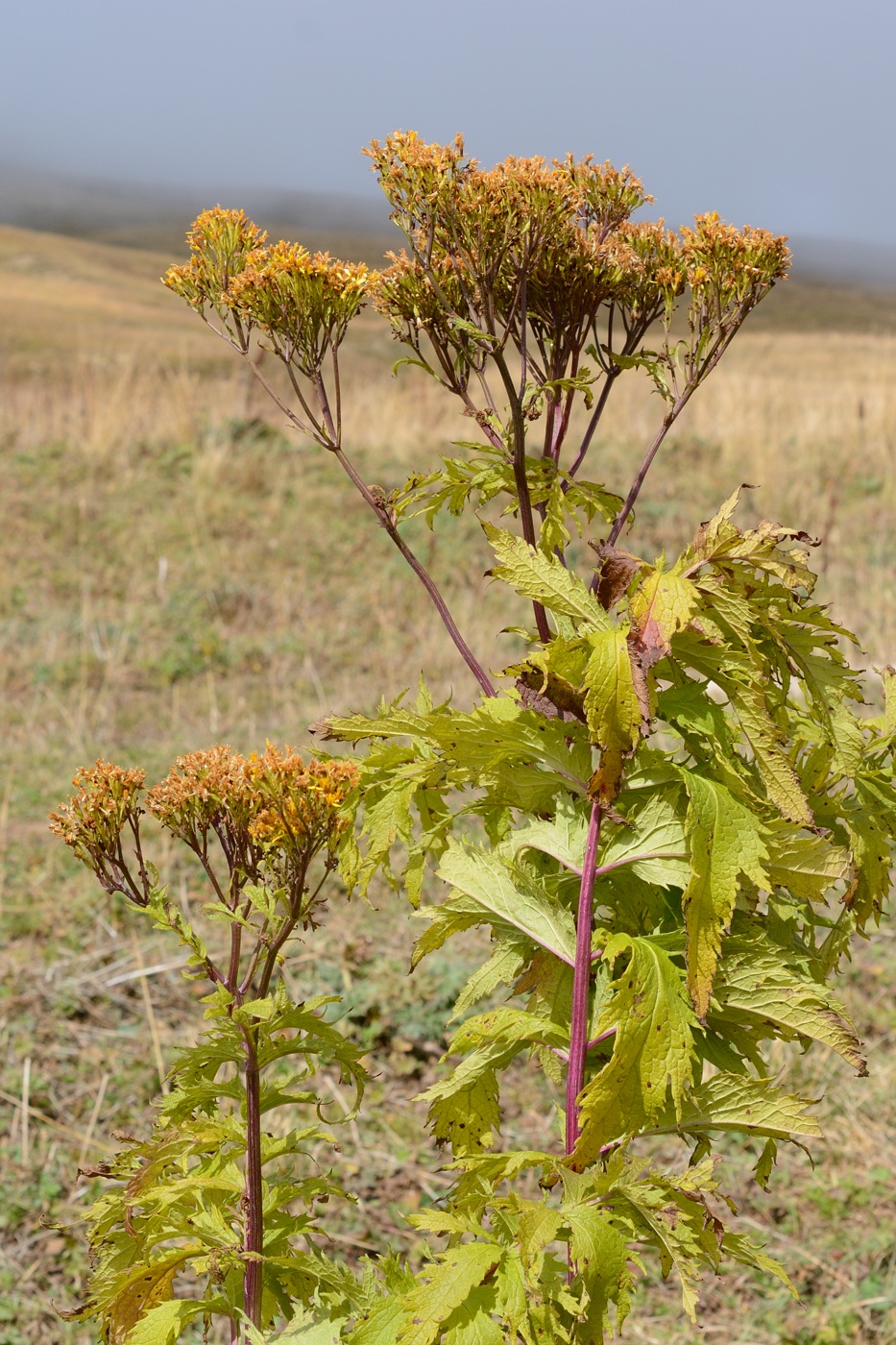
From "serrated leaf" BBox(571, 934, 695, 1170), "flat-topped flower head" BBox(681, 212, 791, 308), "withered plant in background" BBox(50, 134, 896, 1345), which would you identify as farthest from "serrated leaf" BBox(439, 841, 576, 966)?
"flat-topped flower head" BBox(681, 212, 791, 308)

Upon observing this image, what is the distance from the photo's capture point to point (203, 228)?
5.30 feet

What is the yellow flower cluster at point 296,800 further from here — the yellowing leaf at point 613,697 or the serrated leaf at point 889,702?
the serrated leaf at point 889,702

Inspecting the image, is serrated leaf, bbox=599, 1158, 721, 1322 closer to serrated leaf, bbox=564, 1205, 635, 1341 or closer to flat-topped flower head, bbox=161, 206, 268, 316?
serrated leaf, bbox=564, 1205, 635, 1341

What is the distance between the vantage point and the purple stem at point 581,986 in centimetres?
137

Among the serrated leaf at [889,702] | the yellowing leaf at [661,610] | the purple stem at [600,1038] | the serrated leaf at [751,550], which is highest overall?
the serrated leaf at [751,550]

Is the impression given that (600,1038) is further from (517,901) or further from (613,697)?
(613,697)

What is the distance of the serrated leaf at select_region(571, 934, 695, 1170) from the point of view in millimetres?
1248

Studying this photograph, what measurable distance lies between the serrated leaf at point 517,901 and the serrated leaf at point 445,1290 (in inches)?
14.3

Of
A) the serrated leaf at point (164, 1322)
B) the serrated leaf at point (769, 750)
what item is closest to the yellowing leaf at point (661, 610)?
the serrated leaf at point (769, 750)

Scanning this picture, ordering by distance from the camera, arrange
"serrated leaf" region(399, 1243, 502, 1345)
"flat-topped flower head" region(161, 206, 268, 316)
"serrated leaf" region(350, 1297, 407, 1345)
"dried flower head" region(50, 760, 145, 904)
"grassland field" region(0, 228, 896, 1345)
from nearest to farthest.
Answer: "serrated leaf" region(399, 1243, 502, 1345) < "serrated leaf" region(350, 1297, 407, 1345) < "dried flower head" region(50, 760, 145, 904) < "flat-topped flower head" region(161, 206, 268, 316) < "grassland field" region(0, 228, 896, 1345)

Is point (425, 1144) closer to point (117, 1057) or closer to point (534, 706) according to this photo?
point (117, 1057)

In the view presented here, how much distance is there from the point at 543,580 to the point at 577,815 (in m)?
0.34

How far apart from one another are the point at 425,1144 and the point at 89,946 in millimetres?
1464

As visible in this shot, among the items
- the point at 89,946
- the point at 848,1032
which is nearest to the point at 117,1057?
the point at 89,946
